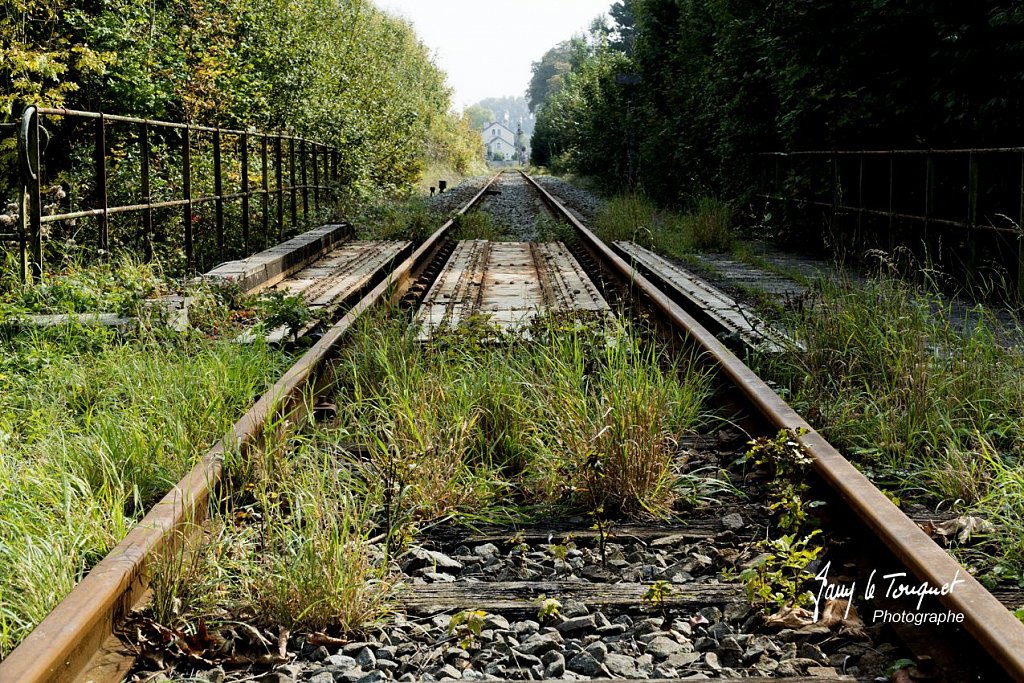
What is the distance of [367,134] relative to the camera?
25297 mm

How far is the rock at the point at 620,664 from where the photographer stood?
266 centimetres

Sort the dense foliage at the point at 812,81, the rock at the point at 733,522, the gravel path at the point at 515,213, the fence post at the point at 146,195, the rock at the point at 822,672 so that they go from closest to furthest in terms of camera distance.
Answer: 1. the rock at the point at 822,672
2. the rock at the point at 733,522
3. the dense foliage at the point at 812,81
4. the fence post at the point at 146,195
5. the gravel path at the point at 515,213

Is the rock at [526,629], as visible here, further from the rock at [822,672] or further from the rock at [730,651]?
the rock at [822,672]

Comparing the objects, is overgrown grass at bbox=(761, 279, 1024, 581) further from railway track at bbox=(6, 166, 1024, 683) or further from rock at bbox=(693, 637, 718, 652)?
rock at bbox=(693, 637, 718, 652)

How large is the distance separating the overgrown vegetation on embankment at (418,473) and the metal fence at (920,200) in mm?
3845

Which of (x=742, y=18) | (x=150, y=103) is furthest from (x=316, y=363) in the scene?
(x=742, y=18)

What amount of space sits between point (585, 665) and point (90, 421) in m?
2.76

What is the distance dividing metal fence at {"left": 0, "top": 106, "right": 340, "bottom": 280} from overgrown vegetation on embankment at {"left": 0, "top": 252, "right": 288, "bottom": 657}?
109 cm

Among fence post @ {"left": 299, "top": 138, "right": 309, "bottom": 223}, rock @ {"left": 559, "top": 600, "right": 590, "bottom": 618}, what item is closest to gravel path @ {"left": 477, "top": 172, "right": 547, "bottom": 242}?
fence post @ {"left": 299, "top": 138, "right": 309, "bottom": 223}

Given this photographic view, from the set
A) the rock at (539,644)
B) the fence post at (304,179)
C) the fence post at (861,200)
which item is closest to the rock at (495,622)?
the rock at (539,644)

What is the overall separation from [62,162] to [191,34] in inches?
171

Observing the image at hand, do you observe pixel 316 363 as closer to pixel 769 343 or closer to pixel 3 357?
pixel 3 357

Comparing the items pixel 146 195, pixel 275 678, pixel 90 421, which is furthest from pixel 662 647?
pixel 146 195

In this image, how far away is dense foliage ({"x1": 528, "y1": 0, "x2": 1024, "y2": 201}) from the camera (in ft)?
31.4
